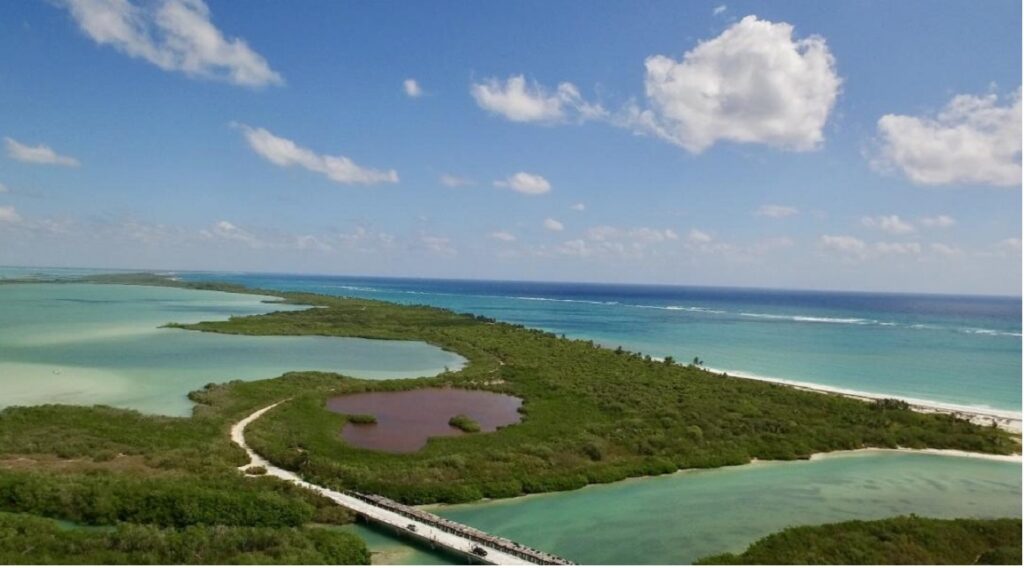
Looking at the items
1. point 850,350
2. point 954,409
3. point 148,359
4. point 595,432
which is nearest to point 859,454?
point 595,432

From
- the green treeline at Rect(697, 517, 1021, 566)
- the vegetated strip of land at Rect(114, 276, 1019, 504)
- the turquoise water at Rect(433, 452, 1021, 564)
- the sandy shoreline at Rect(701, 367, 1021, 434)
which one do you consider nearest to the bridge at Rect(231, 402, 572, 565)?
the vegetated strip of land at Rect(114, 276, 1019, 504)

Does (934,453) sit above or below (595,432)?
below

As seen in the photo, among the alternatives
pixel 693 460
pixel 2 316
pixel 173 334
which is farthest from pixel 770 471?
pixel 2 316

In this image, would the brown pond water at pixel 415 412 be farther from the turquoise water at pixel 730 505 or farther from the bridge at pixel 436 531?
the turquoise water at pixel 730 505

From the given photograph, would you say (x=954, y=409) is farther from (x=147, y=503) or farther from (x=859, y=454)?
(x=147, y=503)

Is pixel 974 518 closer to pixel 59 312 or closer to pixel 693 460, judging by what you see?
pixel 693 460

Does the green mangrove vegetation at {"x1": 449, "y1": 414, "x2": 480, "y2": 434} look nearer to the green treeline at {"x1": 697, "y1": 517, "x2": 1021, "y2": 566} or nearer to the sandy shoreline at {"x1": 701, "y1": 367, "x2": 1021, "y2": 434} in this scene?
the green treeline at {"x1": 697, "y1": 517, "x2": 1021, "y2": 566}
